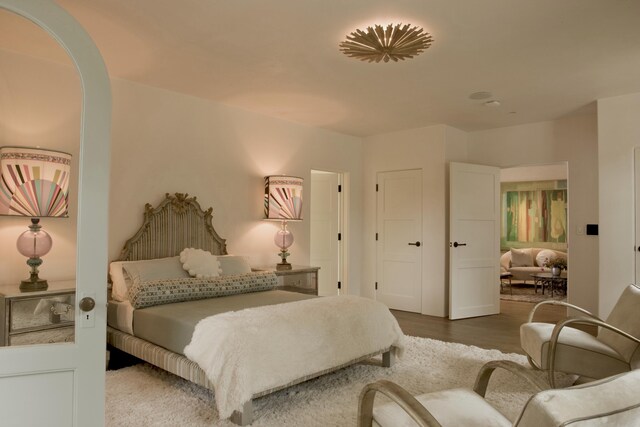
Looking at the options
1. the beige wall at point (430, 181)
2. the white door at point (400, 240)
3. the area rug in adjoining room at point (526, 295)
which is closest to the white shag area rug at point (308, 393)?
the beige wall at point (430, 181)

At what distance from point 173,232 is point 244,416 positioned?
233 cm

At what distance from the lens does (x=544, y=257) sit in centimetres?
882

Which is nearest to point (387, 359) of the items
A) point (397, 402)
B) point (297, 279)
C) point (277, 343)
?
point (277, 343)

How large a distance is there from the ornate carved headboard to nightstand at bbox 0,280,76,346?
2.23m

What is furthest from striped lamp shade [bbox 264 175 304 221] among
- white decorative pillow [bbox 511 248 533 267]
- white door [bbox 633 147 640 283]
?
white decorative pillow [bbox 511 248 533 267]

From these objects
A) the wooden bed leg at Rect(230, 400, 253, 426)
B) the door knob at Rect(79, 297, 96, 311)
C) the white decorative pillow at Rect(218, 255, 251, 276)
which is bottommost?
the wooden bed leg at Rect(230, 400, 253, 426)

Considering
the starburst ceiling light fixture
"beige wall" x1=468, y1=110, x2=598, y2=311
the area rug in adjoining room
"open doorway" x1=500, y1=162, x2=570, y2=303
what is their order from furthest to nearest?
"open doorway" x1=500, y1=162, x2=570, y2=303 → the area rug in adjoining room → "beige wall" x1=468, y1=110, x2=598, y2=311 → the starburst ceiling light fixture

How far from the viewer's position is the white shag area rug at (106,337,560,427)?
2572 millimetres

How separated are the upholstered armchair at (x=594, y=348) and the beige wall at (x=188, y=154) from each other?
2.80 metres

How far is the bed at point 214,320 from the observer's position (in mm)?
2545

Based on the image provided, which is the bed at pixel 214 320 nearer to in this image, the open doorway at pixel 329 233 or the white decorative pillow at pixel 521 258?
the open doorway at pixel 329 233

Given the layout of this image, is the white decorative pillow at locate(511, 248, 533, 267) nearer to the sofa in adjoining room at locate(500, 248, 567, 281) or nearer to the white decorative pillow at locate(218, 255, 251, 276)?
the sofa in adjoining room at locate(500, 248, 567, 281)

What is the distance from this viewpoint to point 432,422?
1.37 meters

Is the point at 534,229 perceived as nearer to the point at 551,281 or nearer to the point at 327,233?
the point at 551,281
